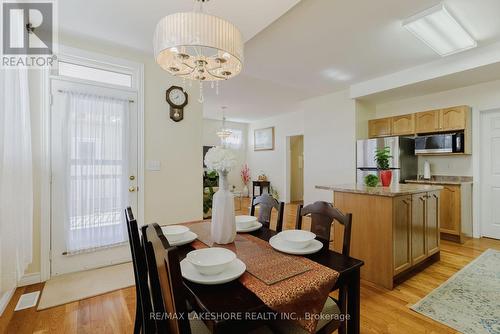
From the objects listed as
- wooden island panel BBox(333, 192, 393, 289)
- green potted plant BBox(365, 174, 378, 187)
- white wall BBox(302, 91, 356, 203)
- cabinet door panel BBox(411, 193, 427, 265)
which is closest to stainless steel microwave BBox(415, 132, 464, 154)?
white wall BBox(302, 91, 356, 203)

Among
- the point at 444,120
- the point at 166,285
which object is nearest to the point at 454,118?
the point at 444,120

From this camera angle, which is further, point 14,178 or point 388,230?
point 388,230

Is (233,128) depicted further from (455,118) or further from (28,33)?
(28,33)

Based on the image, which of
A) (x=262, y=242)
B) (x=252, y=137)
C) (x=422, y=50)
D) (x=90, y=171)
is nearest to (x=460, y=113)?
(x=422, y=50)

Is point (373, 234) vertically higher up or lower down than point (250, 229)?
lower down

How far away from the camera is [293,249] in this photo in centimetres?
132

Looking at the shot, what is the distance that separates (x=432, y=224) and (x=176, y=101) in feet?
11.6

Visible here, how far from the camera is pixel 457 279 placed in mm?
2438

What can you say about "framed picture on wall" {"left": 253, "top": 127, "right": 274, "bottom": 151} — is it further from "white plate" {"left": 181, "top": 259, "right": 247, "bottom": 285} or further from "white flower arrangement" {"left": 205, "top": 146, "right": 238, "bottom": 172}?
"white plate" {"left": 181, "top": 259, "right": 247, "bottom": 285}

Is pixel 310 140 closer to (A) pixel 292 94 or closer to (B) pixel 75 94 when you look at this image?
(A) pixel 292 94

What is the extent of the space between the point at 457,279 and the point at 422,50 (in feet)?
9.17

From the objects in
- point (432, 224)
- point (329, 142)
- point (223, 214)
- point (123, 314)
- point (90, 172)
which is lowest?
point (123, 314)

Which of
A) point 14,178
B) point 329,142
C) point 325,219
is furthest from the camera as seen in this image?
point 329,142

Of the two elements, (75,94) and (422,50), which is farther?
(422,50)
